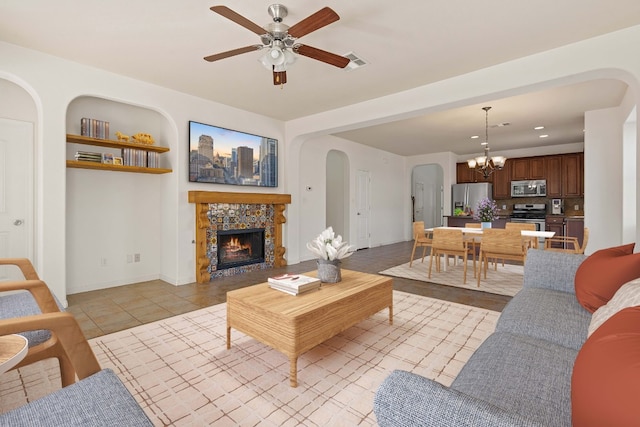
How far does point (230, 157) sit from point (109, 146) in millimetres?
1537

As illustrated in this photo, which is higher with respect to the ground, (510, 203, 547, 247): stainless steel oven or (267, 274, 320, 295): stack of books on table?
(510, 203, 547, 247): stainless steel oven

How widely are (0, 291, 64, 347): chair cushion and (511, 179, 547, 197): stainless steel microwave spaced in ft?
29.9

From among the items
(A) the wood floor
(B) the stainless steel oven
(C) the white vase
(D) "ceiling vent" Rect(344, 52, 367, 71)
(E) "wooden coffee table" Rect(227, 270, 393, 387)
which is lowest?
(A) the wood floor

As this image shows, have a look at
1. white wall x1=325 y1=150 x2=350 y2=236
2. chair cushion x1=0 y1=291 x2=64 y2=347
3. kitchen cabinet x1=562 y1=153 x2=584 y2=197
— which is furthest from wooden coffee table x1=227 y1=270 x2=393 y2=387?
kitchen cabinet x1=562 y1=153 x2=584 y2=197

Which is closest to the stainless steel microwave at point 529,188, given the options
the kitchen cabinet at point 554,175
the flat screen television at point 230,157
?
the kitchen cabinet at point 554,175

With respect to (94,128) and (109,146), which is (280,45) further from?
(109,146)

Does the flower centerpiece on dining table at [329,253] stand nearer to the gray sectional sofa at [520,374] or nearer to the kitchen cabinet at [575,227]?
→ the gray sectional sofa at [520,374]

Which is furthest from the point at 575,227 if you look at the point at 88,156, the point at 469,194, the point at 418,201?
the point at 88,156

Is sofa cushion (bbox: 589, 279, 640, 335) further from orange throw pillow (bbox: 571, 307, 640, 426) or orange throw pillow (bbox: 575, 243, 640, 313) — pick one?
orange throw pillow (bbox: 571, 307, 640, 426)

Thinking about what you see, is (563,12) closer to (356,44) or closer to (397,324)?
(356,44)

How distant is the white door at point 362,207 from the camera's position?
24.3ft

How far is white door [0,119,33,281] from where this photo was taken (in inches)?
123

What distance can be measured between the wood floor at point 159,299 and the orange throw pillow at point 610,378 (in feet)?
9.01

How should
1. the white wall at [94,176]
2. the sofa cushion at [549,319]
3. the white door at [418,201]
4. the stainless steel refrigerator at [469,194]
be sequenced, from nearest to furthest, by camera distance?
the sofa cushion at [549,319], the white wall at [94,176], the stainless steel refrigerator at [469,194], the white door at [418,201]
